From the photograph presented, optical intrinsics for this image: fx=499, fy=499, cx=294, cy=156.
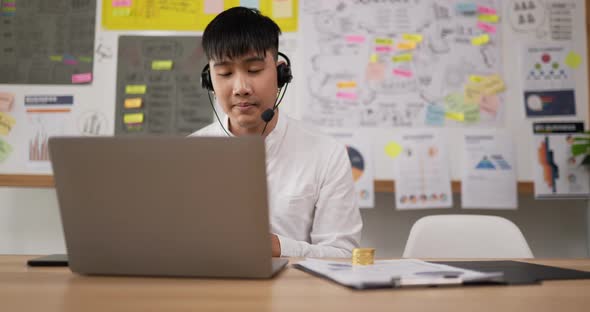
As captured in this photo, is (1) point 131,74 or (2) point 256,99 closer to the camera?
(2) point 256,99

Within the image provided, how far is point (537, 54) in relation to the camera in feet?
6.95

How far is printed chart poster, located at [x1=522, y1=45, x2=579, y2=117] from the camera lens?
Answer: 2.10 metres

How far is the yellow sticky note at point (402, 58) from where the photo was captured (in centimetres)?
214

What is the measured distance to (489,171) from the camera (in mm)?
2076

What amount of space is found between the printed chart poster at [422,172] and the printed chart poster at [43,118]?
1.45 metres

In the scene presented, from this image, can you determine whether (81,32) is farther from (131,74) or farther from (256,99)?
(256,99)

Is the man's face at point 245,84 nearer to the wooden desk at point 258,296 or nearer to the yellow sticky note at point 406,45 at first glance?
the wooden desk at point 258,296

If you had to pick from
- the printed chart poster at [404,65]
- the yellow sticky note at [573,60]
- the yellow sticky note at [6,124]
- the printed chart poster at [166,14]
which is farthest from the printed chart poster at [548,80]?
the yellow sticky note at [6,124]

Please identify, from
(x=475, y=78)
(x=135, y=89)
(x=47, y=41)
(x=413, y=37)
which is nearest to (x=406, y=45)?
(x=413, y=37)

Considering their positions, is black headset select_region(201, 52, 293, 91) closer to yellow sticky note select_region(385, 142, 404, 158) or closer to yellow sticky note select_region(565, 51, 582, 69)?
yellow sticky note select_region(385, 142, 404, 158)

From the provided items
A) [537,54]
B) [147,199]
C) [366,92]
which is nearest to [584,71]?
[537,54]

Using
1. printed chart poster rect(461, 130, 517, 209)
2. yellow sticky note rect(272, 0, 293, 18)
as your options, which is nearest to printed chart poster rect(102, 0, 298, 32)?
yellow sticky note rect(272, 0, 293, 18)

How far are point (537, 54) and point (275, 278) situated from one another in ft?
6.27

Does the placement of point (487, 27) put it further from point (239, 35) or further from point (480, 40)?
point (239, 35)
